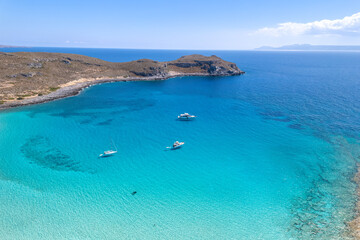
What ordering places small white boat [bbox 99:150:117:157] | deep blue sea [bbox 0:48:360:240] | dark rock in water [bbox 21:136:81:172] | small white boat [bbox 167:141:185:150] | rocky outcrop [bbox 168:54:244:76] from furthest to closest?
rocky outcrop [bbox 168:54:244:76] → small white boat [bbox 167:141:185:150] → small white boat [bbox 99:150:117:157] → dark rock in water [bbox 21:136:81:172] → deep blue sea [bbox 0:48:360:240]

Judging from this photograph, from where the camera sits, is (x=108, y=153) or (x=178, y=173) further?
(x=108, y=153)

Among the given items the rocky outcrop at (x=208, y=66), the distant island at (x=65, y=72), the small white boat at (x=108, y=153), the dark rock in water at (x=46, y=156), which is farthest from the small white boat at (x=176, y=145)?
the rocky outcrop at (x=208, y=66)

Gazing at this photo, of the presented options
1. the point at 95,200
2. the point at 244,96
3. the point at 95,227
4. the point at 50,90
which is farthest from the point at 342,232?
the point at 50,90

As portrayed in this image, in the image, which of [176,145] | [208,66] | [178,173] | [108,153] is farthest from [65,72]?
[178,173]

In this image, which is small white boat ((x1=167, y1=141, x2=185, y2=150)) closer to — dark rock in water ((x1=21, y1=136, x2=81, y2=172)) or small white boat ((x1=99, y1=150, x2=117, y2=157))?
small white boat ((x1=99, y1=150, x2=117, y2=157))

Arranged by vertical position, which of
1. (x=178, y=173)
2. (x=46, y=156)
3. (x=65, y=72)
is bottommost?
(x=178, y=173)

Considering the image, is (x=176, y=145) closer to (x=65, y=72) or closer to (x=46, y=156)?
(x=46, y=156)

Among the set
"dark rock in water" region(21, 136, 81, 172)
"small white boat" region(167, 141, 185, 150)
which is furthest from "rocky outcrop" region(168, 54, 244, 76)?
"dark rock in water" region(21, 136, 81, 172)
